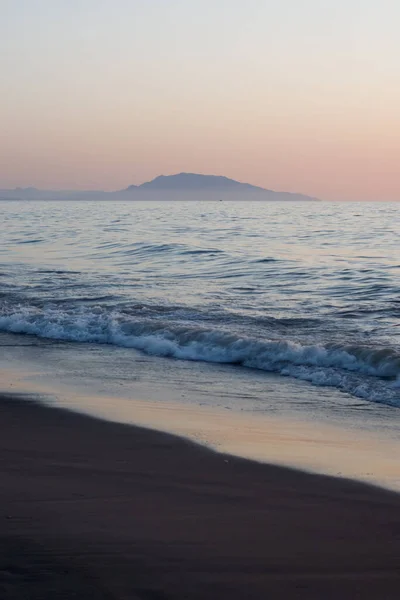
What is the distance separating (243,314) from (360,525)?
9621mm

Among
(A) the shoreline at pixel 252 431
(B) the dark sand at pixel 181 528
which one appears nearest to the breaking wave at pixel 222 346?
(A) the shoreline at pixel 252 431

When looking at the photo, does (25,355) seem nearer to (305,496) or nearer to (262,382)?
(262,382)

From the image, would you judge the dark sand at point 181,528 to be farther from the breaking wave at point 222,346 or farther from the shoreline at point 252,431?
the breaking wave at point 222,346

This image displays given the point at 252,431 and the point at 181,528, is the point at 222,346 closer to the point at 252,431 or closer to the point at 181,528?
the point at 252,431

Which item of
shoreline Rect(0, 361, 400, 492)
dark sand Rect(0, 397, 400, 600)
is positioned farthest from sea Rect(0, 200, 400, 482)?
dark sand Rect(0, 397, 400, 600)

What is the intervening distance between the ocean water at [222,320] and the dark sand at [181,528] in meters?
2.44

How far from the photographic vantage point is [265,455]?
6.16 m

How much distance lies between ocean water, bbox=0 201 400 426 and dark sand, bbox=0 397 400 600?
2444mm

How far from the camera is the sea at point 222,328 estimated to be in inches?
347

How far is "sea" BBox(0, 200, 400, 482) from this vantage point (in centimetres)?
882

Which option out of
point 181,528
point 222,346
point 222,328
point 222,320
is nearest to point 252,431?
point 181,528

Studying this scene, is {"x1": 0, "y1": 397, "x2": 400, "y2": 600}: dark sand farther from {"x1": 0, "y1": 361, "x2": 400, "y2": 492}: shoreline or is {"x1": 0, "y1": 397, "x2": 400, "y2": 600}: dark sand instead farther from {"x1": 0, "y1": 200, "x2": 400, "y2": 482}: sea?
{"x1": 0, "y1": 200, "x2": 400, "y2": 482}: sea

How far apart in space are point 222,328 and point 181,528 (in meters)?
8.12

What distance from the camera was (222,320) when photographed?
1356cm
